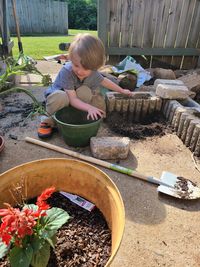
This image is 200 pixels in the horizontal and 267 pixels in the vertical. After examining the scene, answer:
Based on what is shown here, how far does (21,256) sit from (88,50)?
1397mm

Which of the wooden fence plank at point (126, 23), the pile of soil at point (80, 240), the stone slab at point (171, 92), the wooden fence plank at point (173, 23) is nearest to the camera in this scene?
the pile of soil at point (80, 240)

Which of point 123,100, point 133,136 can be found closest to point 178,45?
point 123,100

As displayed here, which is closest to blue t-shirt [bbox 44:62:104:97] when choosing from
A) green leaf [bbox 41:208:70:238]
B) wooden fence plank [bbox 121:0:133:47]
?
green leaf [bbox 41:208:70:238]

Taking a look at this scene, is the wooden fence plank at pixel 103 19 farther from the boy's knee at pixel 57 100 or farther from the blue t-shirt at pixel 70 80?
the boy's knee at pixel 57 100

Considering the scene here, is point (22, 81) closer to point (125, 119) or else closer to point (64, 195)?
point (125, 119)

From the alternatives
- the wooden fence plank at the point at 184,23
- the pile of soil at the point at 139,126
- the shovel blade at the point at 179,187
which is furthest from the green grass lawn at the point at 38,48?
the shovel blade at the point at 179,187

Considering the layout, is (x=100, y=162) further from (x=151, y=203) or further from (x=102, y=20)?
(x=102, y=20)

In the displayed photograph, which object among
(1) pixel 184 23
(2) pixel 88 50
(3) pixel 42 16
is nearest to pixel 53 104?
(2) pixel 88 50

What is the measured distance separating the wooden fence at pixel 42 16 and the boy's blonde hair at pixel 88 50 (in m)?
13.3

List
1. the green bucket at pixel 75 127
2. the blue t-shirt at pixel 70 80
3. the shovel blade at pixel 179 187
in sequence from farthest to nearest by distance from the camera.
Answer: the blue t-shirt at pixel 70 80 < the green bucket at pixel 75 127 < the shovel blade at pixel 179 187

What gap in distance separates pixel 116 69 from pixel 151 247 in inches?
107

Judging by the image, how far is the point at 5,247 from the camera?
0.81m

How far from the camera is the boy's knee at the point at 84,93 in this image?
2119 millimetres

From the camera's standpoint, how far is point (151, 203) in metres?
1.60
